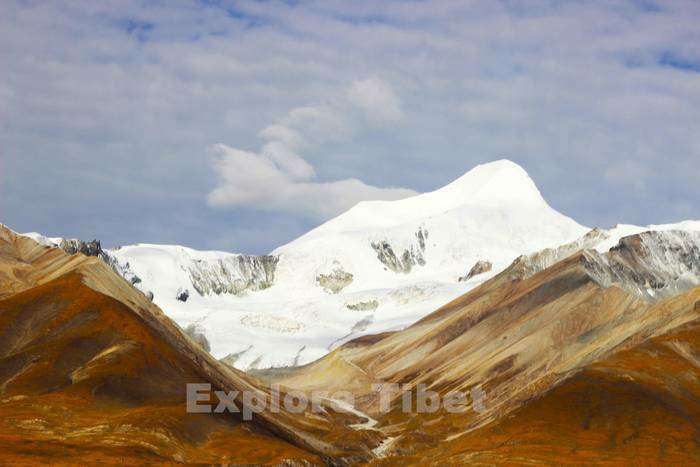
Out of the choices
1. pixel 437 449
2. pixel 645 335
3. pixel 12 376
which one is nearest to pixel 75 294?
pixel 12 376

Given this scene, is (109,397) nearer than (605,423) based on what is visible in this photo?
Yes

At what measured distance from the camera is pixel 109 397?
126m

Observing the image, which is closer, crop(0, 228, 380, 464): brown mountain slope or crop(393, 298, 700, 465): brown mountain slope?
crop(0, 228, 380, 464): brown mountain slope

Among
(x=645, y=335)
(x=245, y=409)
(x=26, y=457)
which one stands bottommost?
(x=26, y=457)

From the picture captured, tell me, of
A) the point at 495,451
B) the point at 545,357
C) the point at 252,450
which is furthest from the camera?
the point at 545,357

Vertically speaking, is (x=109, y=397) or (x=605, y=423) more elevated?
(x=109, y=397)

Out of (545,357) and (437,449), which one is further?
(545,357)

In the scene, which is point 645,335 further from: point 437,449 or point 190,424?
point 190,424

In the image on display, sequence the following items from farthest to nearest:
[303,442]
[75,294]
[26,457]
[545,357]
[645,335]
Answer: [545,357] → [645,335] → [75,294] → [303,442] → [26,457]

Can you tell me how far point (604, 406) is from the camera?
13325 centimetres

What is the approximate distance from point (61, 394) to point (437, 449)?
42.6 m

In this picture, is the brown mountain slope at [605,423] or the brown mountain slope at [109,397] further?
the brown mountain slope at [605,423]

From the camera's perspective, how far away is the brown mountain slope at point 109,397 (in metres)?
112

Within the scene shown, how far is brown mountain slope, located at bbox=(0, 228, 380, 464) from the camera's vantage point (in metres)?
112
